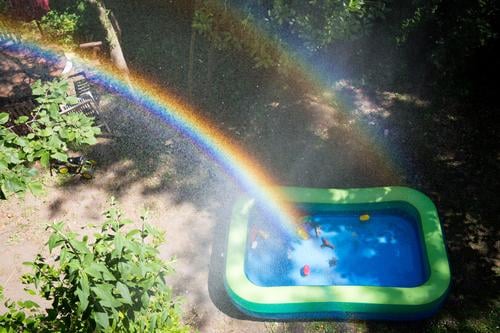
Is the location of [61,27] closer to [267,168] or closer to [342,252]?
[267,168]

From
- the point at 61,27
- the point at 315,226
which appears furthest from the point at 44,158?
the point at 61,27

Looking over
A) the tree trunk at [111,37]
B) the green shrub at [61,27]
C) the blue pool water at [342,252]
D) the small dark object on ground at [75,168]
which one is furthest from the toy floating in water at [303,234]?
the green shrub at [61,27]

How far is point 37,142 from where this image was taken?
2617mm

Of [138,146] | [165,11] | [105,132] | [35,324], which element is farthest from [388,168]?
[165,11]

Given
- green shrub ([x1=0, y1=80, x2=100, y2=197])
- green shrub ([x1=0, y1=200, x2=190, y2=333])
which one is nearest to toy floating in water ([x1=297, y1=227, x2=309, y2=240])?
green shrub ([x1=0, y1=200, x2=190, y2=333])

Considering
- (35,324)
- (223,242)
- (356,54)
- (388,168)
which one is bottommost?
(223,242)

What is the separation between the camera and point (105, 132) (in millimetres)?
8664

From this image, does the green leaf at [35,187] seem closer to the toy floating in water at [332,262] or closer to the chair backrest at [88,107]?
the toy floating in water at [332,262]

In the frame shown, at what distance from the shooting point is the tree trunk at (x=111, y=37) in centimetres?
839

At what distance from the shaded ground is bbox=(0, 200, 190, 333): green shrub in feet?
10.9

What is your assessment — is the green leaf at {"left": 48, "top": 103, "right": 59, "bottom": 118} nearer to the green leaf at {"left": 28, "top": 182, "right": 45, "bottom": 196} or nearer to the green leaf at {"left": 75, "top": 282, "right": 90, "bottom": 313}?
the green leaf at {"left": 28, "top": 182, "right": 45, "bottom": 196}

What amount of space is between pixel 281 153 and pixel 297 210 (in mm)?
1648

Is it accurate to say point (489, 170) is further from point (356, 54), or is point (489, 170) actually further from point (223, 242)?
point (223, 242)

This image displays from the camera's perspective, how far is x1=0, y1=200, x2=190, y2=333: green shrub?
2.24m
